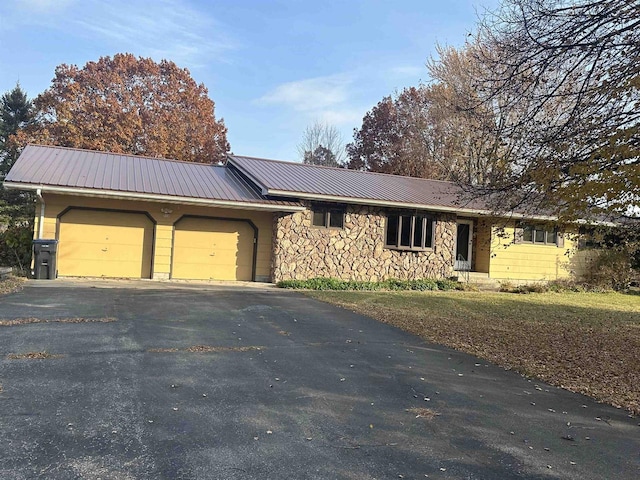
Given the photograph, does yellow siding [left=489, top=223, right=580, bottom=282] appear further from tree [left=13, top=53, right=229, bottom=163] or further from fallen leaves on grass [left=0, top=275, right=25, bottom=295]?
tree [left=13, top=53, right=229, bottom=163]

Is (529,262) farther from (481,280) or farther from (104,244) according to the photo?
(104,244)

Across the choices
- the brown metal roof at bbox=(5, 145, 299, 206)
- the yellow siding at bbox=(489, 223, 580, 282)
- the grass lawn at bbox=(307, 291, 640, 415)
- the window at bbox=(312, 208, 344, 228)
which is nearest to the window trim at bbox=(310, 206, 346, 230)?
the window at bbox=(312, 208, 344, 228)

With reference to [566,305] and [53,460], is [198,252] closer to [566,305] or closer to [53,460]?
[566,305]

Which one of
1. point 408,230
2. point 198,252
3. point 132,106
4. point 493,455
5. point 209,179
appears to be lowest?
point 493,455

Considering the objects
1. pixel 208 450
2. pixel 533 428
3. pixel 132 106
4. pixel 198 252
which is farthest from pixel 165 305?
pixel 132 106

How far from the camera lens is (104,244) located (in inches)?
553

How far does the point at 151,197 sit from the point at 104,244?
2218 millimetres

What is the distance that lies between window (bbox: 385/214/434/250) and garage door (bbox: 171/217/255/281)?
468cm

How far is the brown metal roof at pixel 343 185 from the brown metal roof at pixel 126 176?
18.6 inches

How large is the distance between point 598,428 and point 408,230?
12.5 metres

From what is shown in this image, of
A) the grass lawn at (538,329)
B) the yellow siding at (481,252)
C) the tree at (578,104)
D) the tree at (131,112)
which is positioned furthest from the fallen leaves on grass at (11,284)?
the tree at (131,112)

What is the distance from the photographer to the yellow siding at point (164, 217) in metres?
13.5

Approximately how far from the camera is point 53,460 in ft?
9.98

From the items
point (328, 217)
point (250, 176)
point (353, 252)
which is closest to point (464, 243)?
point (353, 252)
